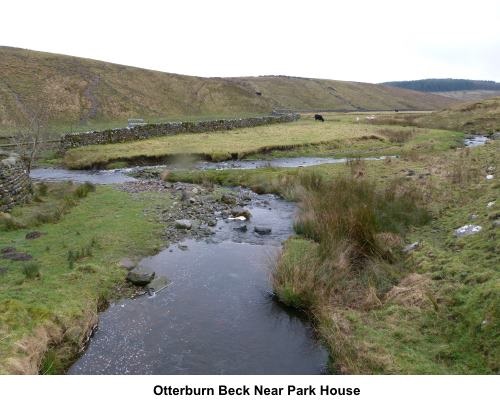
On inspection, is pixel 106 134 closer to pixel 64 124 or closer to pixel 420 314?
pixel 64 124

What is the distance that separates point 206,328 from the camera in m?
10.4

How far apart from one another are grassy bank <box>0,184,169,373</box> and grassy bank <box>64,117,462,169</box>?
13.3m

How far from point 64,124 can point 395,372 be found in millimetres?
59482

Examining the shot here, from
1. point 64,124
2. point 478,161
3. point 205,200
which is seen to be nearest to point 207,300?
point 205,200

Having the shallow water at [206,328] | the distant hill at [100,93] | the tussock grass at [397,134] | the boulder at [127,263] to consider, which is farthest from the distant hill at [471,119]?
the boulder at [127,263]

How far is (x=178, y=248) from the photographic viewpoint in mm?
15805

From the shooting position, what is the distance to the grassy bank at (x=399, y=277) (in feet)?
27.8

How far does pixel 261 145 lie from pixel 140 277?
28.9 meters

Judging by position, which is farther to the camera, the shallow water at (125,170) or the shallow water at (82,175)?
the shallow water at (125,170)

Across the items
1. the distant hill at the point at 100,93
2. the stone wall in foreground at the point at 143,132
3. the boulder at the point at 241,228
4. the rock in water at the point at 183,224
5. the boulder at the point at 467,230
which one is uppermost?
the distant hill at the point at 100,93

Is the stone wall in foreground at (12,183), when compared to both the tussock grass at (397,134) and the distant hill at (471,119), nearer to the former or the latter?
the tussock grass at (397,134)

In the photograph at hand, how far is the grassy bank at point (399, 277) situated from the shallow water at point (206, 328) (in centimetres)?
Answer: 80

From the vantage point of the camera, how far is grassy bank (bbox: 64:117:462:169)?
35719mm


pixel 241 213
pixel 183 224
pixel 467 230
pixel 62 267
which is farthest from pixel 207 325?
pixel 241 213
